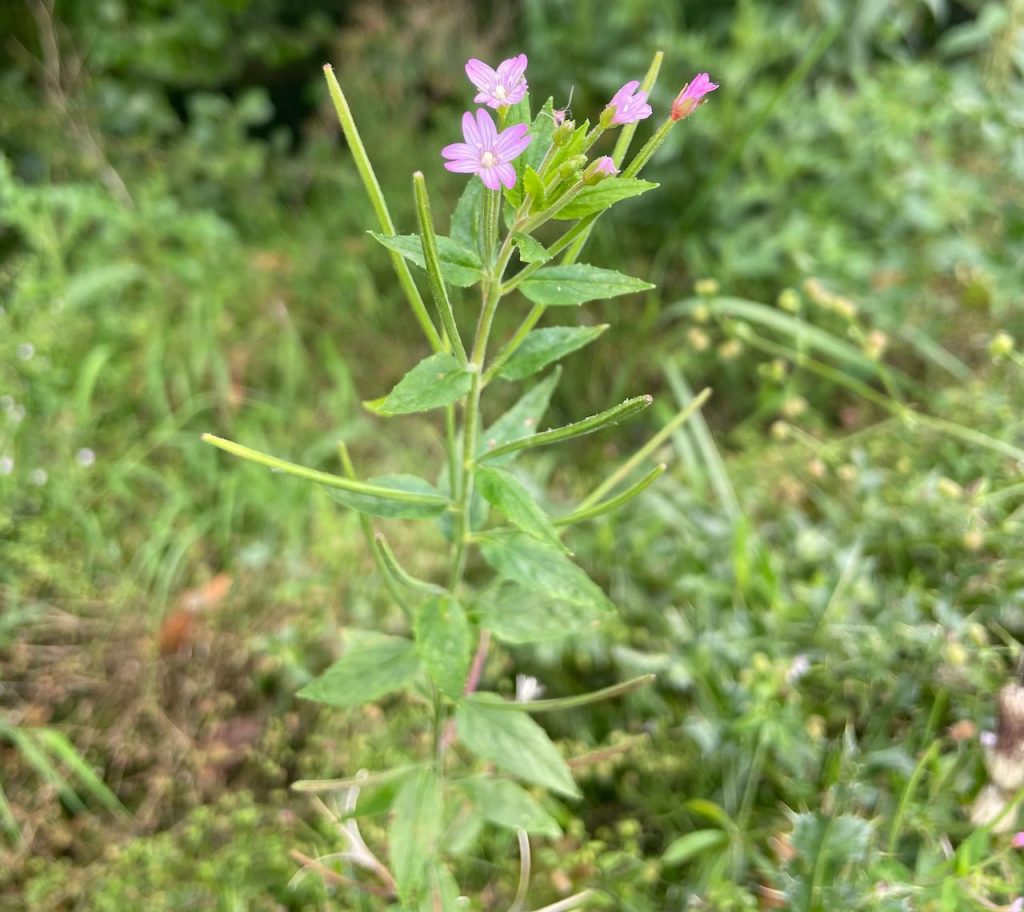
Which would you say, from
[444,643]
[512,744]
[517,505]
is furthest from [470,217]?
[512,744]

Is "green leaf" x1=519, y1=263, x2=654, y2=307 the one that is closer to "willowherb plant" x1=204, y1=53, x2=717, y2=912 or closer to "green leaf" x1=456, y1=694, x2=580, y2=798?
"willowherb plant" x1=204, y1=53, x2=717, y2=912

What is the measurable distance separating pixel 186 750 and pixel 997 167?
8.71 ft

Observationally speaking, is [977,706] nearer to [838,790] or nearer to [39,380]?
[838,790]

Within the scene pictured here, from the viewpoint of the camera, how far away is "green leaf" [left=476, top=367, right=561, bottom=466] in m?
0.96

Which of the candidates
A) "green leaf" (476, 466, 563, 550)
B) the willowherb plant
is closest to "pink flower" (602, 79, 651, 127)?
the willowherb plant

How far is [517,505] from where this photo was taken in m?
0.78

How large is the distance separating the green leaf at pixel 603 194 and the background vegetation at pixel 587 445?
81 cm

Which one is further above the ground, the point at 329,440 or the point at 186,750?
the point at 329,440

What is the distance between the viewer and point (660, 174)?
2246 millimetres

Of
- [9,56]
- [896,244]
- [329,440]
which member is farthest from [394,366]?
[9,56]

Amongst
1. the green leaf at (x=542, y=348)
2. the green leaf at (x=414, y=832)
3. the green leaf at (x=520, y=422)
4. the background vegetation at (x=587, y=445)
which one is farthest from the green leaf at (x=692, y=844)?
the green leaf at (x=542, y=348)

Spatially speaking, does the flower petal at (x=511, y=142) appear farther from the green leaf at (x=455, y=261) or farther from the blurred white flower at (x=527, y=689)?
the blurred white flower at (x=527, y=689)

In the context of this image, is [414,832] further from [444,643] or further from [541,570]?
[541,570]

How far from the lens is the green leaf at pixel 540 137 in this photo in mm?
708
